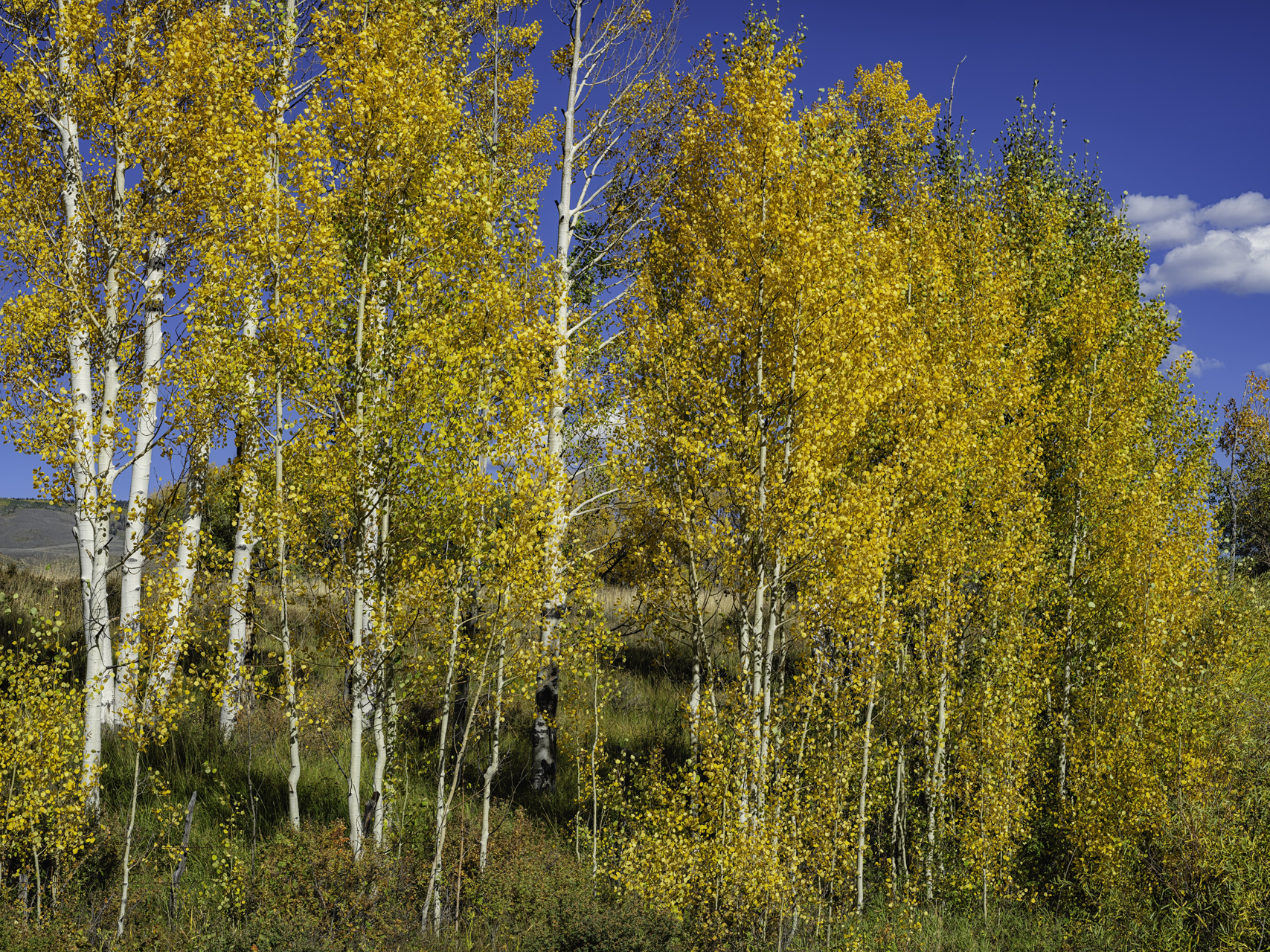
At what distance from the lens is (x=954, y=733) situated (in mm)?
13531

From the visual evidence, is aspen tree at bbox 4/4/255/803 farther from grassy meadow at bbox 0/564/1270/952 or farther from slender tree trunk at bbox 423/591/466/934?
slender tree trunk at bbox 423/591/466/934

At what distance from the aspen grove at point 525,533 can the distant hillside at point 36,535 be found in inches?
471

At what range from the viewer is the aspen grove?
9.05 meters

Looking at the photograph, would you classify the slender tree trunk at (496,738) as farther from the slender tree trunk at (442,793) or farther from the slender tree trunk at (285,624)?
the slender tree trunk at (285,624)

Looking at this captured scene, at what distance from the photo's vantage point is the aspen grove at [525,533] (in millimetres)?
9047

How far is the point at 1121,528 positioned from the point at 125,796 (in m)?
16.5

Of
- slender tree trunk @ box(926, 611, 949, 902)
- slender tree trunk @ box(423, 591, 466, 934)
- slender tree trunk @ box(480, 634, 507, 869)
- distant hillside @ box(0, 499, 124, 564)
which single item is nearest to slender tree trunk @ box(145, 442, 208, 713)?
slender tree trunk @ box(423, 591, 466, 934)

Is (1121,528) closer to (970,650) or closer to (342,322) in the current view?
(970,650)

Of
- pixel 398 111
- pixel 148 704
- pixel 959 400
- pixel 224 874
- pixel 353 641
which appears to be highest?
pixel 398 111

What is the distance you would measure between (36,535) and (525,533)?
27.4 m

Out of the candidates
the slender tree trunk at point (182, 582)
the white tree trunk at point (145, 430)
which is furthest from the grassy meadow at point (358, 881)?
the white tree trunk at point (145, 430)

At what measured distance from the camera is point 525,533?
8.93 meters

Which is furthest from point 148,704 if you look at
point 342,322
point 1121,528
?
point 1121,528

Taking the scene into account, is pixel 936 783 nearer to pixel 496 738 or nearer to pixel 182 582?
pixel 496 738
